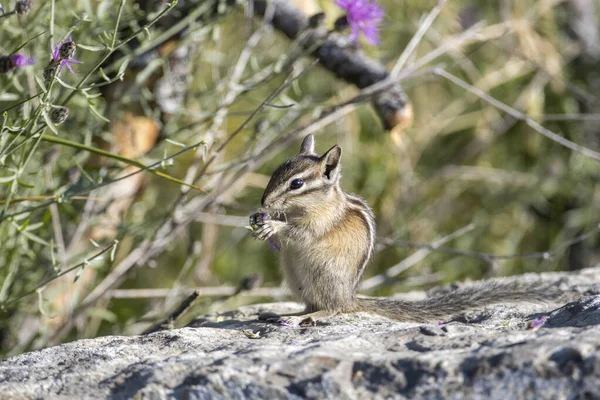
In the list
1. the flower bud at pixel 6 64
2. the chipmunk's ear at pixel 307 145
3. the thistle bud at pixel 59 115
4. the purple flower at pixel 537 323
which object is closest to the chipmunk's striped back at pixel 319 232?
the chipmunk's ear at pixel 307 145

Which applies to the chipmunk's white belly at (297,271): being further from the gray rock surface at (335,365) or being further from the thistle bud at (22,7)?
the thistle bud at (22,7)

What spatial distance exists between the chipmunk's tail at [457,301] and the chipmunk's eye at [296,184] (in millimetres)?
547

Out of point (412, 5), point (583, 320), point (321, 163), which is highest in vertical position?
point (412, 5)

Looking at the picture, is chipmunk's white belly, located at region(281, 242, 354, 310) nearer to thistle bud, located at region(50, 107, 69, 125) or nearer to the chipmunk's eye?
the chipmunk's eye

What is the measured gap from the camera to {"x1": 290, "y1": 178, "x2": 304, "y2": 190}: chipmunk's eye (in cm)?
354

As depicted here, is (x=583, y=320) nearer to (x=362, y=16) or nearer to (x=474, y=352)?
(x=474, y=352)

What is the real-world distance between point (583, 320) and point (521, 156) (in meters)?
4.27

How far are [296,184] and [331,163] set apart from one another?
0.21 meters

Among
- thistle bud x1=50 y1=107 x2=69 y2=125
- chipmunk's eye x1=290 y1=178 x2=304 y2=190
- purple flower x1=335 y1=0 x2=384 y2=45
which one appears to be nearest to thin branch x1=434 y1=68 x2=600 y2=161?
purple flower x1=335 y1=0 x2=384 y2=45

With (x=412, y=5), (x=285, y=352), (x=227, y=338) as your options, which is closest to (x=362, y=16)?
(x=227, y=338)

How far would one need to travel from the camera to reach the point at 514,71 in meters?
6.64

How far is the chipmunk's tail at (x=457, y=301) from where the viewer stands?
3348 millimetres

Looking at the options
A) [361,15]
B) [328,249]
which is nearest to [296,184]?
[328,249]

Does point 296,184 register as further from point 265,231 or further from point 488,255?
point 488,255
